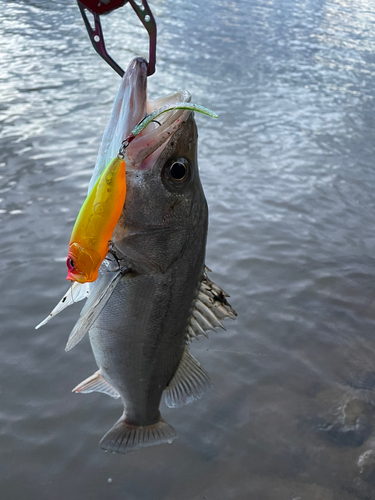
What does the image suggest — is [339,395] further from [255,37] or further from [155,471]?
[255,37]

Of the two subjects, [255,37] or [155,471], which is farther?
[255,37]

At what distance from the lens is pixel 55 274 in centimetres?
445

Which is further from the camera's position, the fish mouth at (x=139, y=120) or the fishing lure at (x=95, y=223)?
the fish mouth at (x=139, y=120)

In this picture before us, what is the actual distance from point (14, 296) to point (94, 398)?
1.27 metres

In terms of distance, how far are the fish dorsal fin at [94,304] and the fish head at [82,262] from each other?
0.87ft

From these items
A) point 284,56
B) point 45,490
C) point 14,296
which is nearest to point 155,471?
point 45,490

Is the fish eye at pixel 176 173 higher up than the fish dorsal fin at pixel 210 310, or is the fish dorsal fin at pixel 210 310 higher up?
the fish eye at pixel 176 173

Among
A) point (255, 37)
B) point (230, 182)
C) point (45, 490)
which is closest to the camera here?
point (45, 490)

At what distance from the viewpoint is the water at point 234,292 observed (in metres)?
3.09

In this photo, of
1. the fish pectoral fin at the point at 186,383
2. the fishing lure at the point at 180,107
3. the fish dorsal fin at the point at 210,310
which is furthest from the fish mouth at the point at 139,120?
the fish pectoral fin at the point at 186,383

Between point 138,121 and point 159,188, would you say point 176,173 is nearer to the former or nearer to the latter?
point 159,188

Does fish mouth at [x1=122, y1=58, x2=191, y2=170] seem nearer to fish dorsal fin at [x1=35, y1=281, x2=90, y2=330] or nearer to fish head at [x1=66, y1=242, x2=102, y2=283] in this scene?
fish head at [x1=66, y1=242, x2=102, y2=283]

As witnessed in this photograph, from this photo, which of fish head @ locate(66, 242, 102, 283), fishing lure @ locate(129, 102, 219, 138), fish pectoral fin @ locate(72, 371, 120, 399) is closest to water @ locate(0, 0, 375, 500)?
fish pectoral fin @ locate(72, 371, 120, 399)

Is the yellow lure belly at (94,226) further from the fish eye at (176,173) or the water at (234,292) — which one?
the water at (234,292)
